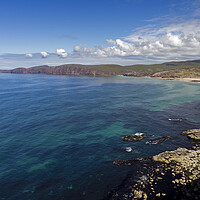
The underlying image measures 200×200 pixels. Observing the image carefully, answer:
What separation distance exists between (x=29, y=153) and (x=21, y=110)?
50.2 metres

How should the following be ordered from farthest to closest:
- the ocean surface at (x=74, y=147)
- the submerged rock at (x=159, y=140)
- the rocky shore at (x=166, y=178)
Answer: the submerged rock at (x=159, y=140), the ocean surface at (x=74, y=147), the rocky shore at (x=166, y=178)

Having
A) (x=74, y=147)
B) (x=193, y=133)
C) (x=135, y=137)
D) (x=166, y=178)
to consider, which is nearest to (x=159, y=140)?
(x=135, y=137)

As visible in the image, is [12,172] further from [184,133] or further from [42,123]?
[184,133]

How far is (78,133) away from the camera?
58.1 m

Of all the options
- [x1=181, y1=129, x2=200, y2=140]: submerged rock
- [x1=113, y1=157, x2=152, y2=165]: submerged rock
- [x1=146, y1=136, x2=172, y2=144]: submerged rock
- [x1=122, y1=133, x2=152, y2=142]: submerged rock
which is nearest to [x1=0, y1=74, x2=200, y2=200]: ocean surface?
[x1=113, y1=157, x2=152, y2=165]: submerged rock

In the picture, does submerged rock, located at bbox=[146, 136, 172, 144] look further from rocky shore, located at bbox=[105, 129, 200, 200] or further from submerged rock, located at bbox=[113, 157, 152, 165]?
submerged rock, located at bbox=[113, 157, 152, 165]

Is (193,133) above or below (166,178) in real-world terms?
above

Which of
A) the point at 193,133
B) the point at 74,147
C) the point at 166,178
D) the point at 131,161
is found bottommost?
the point at 166,178

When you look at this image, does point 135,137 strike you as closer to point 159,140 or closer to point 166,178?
point 159,140

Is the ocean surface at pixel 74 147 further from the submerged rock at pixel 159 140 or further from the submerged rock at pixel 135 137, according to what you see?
the submerged rock at pixel 135 137

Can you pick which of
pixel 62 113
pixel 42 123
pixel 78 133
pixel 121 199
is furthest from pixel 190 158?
pixel 62 113

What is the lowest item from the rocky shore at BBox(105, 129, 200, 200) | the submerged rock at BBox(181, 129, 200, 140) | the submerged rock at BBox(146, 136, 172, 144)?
the rocky shore at BBox(105, 129, 200, 200)

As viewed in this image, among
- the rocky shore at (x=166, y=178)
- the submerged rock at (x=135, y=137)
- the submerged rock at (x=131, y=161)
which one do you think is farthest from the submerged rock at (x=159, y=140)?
the submerged rock at (x=131, y=161)

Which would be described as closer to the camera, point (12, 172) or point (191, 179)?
point (191, 179)
